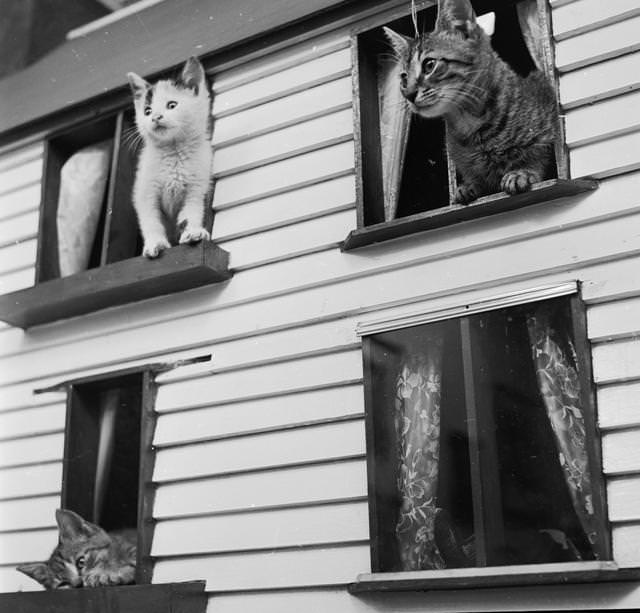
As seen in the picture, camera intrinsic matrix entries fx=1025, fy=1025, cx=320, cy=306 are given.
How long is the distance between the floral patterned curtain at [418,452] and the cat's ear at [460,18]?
1.58 metres

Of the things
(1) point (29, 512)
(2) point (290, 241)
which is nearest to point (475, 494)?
(2) point (290, 241)

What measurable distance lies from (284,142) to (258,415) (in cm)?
162

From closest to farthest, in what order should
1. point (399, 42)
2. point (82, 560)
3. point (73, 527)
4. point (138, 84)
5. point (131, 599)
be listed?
point (131, 599), point (399, 42), point (82, 560), point (73, 527), point (138, 84)

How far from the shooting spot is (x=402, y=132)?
18.7ft

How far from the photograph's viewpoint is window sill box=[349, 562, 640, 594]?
4.14 meters

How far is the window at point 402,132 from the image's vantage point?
5348mm

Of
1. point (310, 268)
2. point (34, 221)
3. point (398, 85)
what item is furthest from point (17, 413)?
point (398, 85)

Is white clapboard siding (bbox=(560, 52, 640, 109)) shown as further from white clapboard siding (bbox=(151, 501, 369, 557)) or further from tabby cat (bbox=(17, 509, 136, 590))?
tabby cat (bbox=(17, 509, 136, 590))

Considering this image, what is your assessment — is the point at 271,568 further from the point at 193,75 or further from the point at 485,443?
the point at 193,75

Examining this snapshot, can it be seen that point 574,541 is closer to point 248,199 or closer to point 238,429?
point 238,429

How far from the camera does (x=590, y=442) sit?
4.39m

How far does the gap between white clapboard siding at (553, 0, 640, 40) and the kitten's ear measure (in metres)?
0.75

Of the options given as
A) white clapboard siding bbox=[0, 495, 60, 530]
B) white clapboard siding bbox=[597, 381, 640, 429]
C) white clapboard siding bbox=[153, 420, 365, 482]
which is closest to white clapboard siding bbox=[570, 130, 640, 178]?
white clapboard siding bbox=[597, 381, 640, 429]

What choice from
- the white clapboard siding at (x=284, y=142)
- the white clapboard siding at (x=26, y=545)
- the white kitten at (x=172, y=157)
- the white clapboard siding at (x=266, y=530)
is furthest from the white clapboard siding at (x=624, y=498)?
the white clapboard siding at (x=26, y=545)
